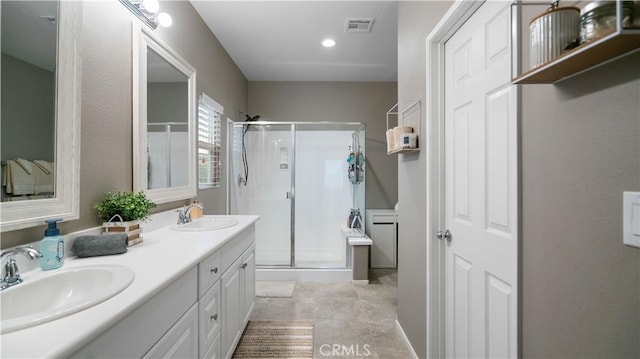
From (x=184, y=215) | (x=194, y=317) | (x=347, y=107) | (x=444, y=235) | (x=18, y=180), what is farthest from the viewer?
(x=347, y=107)

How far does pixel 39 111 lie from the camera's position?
3.32 ft

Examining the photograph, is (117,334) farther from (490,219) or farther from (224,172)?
(224,172)

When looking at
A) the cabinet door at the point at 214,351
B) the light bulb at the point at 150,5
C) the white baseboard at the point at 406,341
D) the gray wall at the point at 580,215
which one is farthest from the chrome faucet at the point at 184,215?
the gray wall at the point at 580,215

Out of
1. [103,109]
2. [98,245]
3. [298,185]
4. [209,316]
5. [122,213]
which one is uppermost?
[103,109]

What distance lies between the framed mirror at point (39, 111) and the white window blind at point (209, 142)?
1.30 meters

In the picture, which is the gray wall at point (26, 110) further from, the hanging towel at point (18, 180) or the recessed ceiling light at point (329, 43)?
the recessed ceiling light at point (329, 43)

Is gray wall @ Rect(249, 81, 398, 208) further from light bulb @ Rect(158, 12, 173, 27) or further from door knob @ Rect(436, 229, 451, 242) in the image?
door knob @ Rect(436, 229, 451, 242)

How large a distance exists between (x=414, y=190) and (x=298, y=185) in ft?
7.46

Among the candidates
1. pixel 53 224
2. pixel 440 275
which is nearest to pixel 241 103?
pixel 53 224

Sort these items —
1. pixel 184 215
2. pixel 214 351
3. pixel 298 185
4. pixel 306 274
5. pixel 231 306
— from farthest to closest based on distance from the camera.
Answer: pixel 298 185
pixel 306 274
pixel 184 215
pixel 231 306
pixel 214 351

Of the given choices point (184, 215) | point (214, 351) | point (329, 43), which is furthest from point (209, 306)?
point (329, 43)

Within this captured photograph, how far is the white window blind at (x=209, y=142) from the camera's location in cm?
247

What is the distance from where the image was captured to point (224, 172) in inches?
124

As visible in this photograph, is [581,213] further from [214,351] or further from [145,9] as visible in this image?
[145,9]
